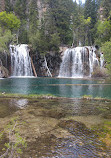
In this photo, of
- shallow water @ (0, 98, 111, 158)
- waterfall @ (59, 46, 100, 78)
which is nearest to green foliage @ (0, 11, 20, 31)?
waterfall @ (59, 46, 100, 78)

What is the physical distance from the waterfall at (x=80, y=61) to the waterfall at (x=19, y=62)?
1010cm

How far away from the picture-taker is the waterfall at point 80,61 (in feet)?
122

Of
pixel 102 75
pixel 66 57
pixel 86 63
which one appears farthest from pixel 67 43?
pixel 102 75

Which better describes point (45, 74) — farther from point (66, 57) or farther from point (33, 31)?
point (33, 31)

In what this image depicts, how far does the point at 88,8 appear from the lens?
156 ft

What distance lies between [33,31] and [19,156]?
4497cm

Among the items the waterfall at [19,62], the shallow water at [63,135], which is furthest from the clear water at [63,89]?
the waterfall at [19,62]

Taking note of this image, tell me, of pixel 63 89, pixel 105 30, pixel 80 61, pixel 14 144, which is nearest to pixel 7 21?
pixel 80 61

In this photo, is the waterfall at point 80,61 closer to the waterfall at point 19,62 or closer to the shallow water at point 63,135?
the waterfall at point 19,62

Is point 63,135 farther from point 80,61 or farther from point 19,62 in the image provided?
point 80,61

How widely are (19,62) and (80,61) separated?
16165 millimetres

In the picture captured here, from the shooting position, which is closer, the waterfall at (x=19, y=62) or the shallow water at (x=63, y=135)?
the shallow water at (x=63, y=135)

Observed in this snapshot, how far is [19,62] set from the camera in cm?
3694

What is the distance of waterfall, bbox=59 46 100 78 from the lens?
3728 cm
